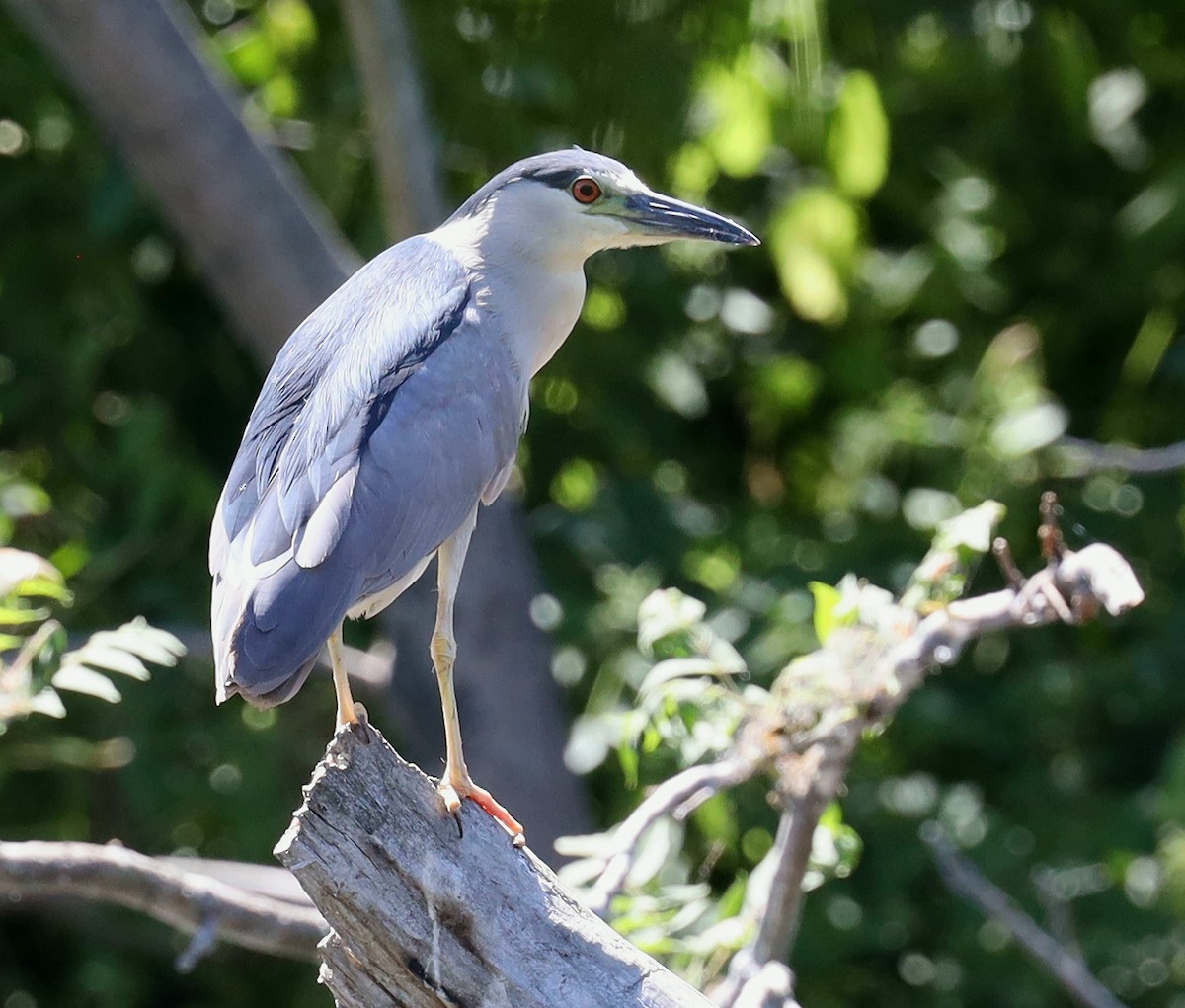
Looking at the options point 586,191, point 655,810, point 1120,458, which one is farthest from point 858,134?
point 655,810

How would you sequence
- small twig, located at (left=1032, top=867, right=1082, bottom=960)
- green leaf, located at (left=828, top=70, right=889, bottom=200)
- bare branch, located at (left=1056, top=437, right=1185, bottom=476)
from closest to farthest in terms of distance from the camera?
bare branch, located at (left=1056, top=437, right=1185, bottom=476), small twig, located at (left=1032, top=867, right=1082, bottom=960), green leaf, located at (left=828, top=70, right=889, bottom=200)

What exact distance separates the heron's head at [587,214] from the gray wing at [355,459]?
0.59 ft

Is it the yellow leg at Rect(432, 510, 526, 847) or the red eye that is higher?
the red eye

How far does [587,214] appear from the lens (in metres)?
3.30

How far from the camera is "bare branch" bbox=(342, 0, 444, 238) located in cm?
461

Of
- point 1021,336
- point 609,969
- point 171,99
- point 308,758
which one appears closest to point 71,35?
point 171,99

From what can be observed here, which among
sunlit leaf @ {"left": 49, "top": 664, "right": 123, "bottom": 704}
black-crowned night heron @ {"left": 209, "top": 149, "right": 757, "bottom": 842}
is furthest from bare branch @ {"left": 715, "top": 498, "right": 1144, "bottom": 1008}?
sunlit leaf @ {"left": 49, "top": 664, "right": 123, "bottom": 704}

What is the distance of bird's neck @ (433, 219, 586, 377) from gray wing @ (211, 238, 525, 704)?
5cm

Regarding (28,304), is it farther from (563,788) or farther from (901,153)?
(901,153)

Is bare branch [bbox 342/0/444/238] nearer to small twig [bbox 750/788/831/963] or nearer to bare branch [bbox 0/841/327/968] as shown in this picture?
bare branch [bbox 0/841/327/968]

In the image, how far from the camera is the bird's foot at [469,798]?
2.55m

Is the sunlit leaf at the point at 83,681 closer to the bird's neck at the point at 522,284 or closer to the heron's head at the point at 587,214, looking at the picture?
the bird's neck at the point at 522,284

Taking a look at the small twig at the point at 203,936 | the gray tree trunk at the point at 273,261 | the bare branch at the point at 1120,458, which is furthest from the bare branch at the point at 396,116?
the small twig at the point at 203,936

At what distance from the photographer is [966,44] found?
16.8ft
